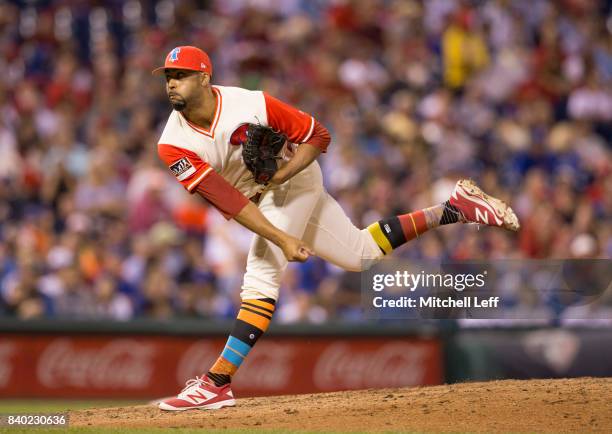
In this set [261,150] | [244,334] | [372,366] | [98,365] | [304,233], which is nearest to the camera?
[261,150]

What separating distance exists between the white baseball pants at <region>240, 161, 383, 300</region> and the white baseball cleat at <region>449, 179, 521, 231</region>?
1.93ft

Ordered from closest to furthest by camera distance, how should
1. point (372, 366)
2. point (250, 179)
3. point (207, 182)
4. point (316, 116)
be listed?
point (207, 182)
point (250, 179)
point (372, 366)
point (316, 116)

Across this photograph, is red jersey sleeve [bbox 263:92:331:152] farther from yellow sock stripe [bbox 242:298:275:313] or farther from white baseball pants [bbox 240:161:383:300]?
yellow sock stripe [bbox 242:298:275:313]

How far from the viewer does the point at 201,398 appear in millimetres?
6613

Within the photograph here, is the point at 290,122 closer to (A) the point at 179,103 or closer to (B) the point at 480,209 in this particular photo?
(A) the point at 179,103

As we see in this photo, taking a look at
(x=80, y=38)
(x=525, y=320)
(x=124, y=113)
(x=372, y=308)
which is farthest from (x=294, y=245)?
(x=80, y=38)

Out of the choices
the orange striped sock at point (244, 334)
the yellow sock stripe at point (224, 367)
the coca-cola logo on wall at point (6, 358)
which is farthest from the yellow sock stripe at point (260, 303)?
the coca-cola logo on wall at point (6, 358)

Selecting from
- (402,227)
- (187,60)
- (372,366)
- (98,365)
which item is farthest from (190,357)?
(187,60)

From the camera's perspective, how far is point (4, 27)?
13852 mm

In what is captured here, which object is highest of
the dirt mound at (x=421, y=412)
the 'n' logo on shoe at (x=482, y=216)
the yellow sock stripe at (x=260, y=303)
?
the 'n' logo on shoe at (x=482, y=216)

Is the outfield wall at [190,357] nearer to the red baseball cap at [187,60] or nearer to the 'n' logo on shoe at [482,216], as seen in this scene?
the 'n' logo on shoe at [482,216]

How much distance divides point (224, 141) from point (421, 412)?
1.80 metres

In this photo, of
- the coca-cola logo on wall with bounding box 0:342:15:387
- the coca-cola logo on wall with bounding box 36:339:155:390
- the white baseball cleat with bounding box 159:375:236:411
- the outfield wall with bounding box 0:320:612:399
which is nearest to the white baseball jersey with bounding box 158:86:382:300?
the white baseball cleat with bounding box 159:375:236:411

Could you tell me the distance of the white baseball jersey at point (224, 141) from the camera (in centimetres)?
631
